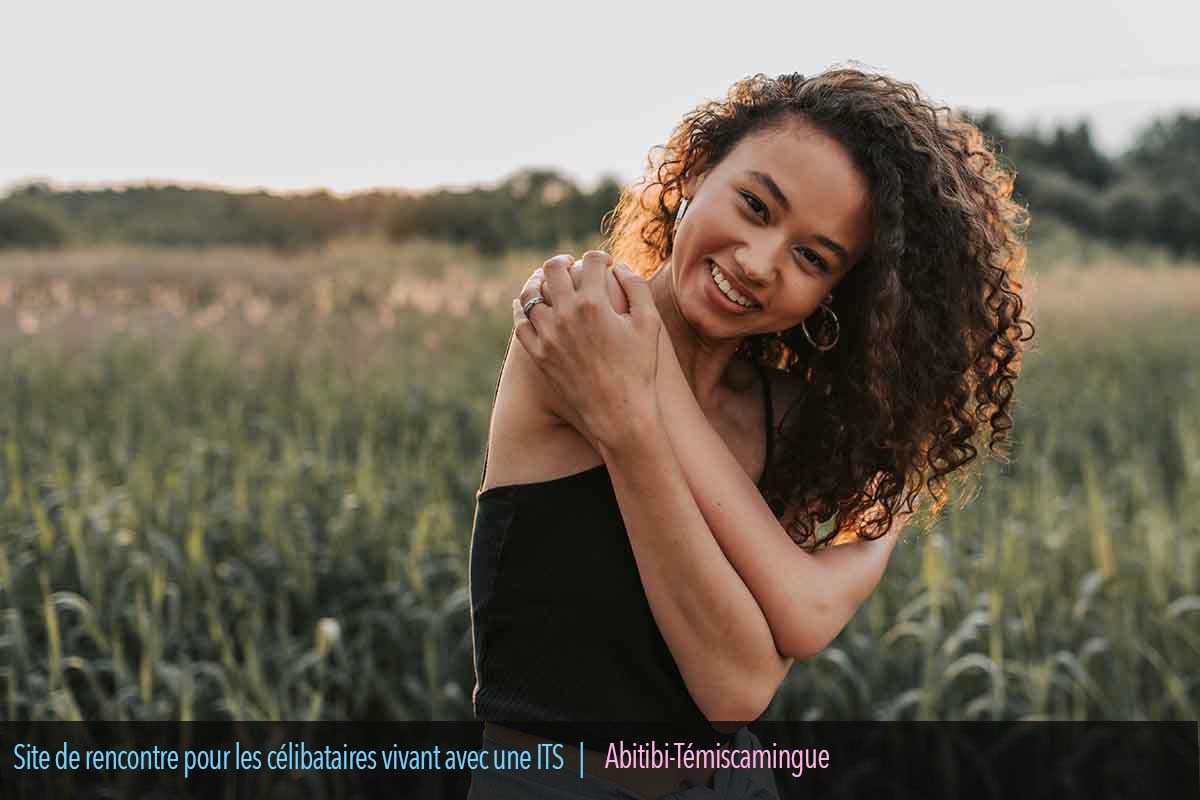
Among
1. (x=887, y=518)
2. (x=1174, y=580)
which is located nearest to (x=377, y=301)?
(x=1174, y=580)

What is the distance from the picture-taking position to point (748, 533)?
1.09 metres

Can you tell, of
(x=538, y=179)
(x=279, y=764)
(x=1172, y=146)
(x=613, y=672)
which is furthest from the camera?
(x=1172, y=146)

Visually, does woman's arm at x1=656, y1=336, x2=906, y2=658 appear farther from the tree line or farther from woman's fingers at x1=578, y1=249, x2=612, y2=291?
the tree line

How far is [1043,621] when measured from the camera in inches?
136

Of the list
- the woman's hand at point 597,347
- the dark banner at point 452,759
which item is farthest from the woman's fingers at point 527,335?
the dark banner at point 452,759

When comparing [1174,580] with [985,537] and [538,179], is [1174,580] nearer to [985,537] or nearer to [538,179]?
[985,537]

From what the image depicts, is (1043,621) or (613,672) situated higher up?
(613,672)

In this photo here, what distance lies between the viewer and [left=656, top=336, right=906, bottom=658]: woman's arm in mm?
1083

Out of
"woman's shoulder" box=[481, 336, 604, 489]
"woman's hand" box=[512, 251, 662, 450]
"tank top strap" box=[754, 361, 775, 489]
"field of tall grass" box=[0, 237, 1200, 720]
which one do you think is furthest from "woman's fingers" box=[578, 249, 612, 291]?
"field of tall grass" box=[0, 237, 1200, 720]

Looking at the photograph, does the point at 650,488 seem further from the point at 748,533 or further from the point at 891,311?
the point at 891,311

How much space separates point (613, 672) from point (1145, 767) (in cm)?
242

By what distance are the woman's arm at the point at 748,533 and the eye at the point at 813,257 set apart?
19 centimetres

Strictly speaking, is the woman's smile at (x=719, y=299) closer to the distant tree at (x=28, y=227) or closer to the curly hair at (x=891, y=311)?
the curly hair at (x=891, y=311)

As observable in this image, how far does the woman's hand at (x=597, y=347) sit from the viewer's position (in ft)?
3.39
